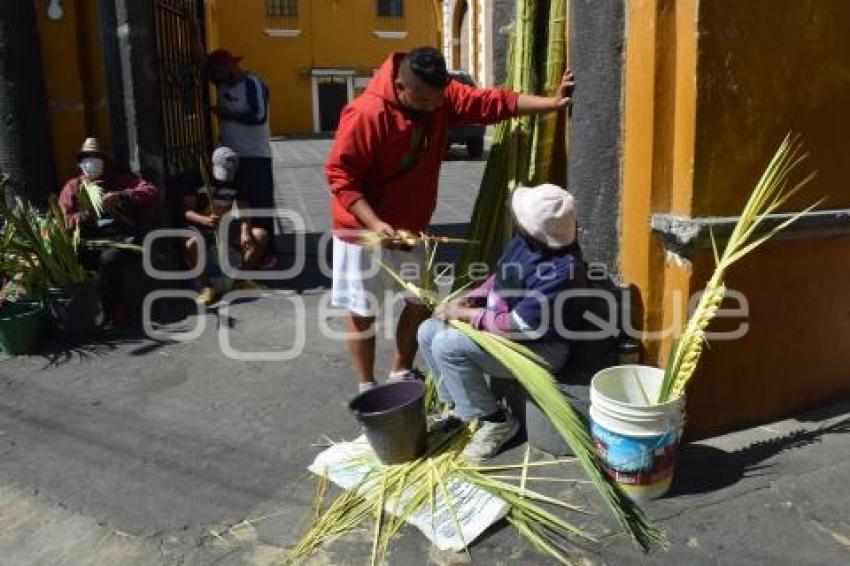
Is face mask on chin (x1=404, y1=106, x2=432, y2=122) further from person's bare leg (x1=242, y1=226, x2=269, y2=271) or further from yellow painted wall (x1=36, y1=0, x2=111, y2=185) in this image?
yellow painted wall (x1=36, y1=0, x2=111, y2=185)

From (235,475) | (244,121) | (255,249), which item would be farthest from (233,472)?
(244,121)

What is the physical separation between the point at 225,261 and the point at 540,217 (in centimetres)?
372

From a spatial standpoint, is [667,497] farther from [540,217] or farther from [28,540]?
[28,540]

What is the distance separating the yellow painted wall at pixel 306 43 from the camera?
29750mm

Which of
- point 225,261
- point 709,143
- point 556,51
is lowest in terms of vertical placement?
point 225,261

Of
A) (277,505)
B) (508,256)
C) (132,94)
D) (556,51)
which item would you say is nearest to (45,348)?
(132,94)

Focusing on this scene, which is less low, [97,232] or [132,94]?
[132,94]

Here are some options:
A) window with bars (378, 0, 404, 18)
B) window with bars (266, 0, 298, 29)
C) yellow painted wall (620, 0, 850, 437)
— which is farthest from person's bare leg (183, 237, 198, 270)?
window with bars (378, 0, 404, 18)

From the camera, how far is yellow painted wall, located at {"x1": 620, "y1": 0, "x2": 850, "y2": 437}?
10.9ft

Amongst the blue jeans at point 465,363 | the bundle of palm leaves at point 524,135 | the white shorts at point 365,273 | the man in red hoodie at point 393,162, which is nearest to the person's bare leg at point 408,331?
the man in red hoodie at point 393,162

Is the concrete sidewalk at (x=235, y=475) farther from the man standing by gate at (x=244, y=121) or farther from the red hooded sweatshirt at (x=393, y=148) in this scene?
the man standing by gate at (x=244, y=121)

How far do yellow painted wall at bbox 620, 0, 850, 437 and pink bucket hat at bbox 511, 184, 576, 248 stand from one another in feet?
1.28

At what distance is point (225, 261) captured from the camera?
6.42m

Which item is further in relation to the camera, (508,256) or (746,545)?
(508,256)
